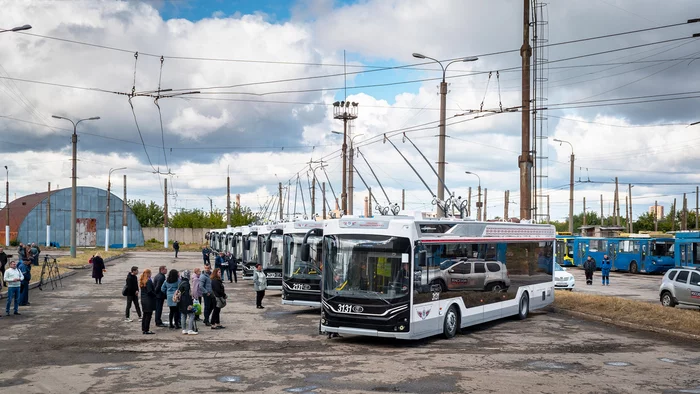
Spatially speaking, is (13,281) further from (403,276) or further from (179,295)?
(403,276)

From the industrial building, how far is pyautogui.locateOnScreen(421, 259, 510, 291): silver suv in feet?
265

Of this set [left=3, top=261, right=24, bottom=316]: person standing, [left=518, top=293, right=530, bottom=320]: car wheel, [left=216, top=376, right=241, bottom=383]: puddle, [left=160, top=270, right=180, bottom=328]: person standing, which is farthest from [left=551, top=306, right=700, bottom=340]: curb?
[left=3, top=261, right=24, bottom=316]: person standing

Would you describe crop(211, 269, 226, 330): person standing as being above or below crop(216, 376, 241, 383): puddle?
above

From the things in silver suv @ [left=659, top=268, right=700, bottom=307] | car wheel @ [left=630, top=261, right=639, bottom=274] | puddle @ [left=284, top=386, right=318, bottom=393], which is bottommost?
car wheel @ [left=630, top=261, right=639, bottom=274]

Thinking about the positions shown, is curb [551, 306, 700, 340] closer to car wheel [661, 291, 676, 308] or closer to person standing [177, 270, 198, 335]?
car wheel [661, 291, 676, 308]

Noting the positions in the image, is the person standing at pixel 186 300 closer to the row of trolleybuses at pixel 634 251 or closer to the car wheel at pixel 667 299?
the car wheel at pixel 667 299

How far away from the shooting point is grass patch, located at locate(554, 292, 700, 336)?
20883 millimetres

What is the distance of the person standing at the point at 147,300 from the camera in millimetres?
19234

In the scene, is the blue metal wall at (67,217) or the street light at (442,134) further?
the blue metal wall at (67,217)

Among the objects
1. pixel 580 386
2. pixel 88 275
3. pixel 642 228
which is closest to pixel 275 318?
pixel 580 386

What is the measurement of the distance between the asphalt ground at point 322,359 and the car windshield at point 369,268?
1286mm

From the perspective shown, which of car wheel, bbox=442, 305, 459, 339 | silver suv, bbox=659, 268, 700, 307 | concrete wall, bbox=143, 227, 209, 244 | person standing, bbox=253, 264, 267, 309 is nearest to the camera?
car wheel, bbox=442, 305, 459, 339

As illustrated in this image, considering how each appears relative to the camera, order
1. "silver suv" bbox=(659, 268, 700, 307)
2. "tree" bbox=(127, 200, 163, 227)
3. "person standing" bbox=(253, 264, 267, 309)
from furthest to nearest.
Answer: "tree" bbox=(127, 200, 163, 227), "silver suv" bbox=(659, 268, 700, 307), "person standing" bbox=(253, 264, 267, 309)

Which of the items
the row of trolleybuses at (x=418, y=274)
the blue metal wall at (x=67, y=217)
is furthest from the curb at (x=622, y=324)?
the blue metal wall at (x=67, y=217)
